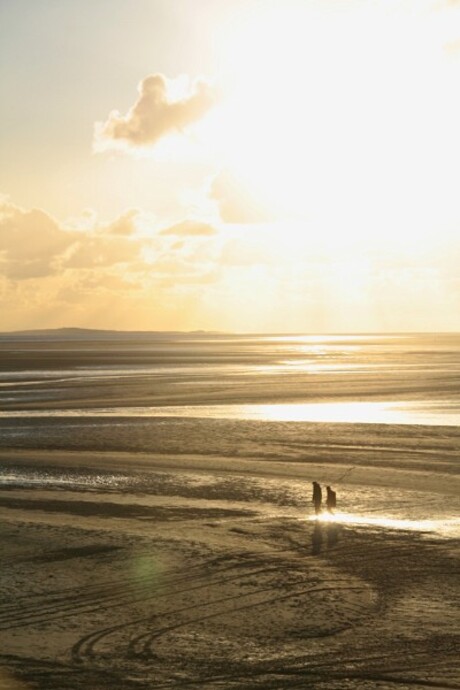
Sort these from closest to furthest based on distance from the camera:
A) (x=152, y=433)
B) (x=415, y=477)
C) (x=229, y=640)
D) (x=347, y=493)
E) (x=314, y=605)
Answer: (x=229, y=640) < (x=314, y=605) < (x=347, y=493) < (x=415, y=477) < (x=152, y=433)

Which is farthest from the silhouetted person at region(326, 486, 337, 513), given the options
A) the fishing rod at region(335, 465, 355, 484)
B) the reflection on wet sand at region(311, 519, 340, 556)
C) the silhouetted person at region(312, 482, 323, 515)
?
the fishing rod at region(335, 465, 355, 484)

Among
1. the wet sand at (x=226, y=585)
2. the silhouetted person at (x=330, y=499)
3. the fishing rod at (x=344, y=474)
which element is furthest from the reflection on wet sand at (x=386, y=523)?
the fishing rod at (x=344, y=474)

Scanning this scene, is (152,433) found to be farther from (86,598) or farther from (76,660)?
(76,660)

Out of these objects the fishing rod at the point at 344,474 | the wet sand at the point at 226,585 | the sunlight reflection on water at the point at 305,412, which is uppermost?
the sunlight reflection on water at the point at 305,412

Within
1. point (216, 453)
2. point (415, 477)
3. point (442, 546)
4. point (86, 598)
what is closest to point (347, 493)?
point (415, 477)

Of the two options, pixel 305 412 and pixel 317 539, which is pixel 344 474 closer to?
pixel 317 539

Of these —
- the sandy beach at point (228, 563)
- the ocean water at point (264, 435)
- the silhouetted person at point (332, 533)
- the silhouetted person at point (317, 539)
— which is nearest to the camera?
the sandy beach at point (228, 563)

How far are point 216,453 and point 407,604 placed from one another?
1767 cm

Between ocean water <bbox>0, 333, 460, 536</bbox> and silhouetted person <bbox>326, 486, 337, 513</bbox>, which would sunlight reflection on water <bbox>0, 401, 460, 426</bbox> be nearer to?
ocean water <bbox>0, 333, 460, 536</bbox>

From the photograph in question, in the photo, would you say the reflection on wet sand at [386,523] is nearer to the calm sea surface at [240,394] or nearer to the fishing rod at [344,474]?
the fishing rod at [344,474]

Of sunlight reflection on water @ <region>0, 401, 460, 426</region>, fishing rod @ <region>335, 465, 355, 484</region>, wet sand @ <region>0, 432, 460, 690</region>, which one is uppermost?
sunlight reflection on water @ <region>0, 401, 460, 426</region>

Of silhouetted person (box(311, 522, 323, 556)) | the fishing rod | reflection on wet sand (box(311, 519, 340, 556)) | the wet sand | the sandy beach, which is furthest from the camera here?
→ the fishing rod

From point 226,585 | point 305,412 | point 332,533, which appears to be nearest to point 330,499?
point 332,533

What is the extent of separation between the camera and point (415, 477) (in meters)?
26.7
